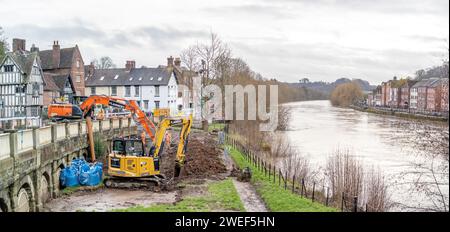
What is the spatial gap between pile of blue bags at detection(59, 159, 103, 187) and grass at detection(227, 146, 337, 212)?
21.0ft

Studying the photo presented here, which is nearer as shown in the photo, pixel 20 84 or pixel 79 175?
pixel 79 175

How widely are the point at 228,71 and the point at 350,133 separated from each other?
13.9 meters

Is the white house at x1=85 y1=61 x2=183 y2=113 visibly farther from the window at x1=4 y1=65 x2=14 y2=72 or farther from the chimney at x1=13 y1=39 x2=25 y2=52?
the window at x1=4 y1=65 x2=14 y2=72

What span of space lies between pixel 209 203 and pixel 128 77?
34069 mm

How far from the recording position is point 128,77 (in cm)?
4572

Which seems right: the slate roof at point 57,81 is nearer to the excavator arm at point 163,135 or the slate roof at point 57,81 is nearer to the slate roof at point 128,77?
the slate roof at point 128,77

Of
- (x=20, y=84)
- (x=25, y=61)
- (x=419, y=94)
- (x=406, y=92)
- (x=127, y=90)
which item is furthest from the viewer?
(x=406, y=92)

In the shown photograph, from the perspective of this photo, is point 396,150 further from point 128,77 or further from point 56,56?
point 128,77

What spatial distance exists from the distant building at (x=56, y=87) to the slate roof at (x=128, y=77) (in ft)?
43.7

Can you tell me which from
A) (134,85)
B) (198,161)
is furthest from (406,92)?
(198,161)

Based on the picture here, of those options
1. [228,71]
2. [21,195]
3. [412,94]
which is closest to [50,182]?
[21,195]

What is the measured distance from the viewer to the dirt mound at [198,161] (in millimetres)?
18830

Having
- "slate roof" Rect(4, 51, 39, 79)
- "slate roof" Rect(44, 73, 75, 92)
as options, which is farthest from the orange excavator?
"slate roof" Rect(44, 73, 75, 92)
